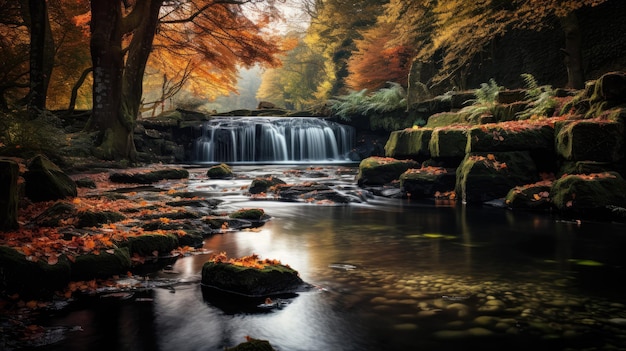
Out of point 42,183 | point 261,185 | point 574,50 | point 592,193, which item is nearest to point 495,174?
point 592,193

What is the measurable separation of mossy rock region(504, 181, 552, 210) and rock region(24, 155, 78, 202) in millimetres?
8364

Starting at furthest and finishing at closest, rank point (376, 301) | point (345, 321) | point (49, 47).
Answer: point (49, 47) → point (376, 301) → point (345, 321)

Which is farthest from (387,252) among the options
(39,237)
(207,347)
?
(39,237)

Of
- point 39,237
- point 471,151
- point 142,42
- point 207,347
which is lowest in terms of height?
point 207,347

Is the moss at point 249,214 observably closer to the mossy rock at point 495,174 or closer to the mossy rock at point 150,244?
the mossy rock at point 150,244

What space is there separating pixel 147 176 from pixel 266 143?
1109cm

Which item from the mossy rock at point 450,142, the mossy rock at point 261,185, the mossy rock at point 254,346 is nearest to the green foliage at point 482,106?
the mossy rock at point 450,142

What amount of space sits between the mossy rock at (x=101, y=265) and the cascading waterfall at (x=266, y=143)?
18.8m

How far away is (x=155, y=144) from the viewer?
22.0 meters

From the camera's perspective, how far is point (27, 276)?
3.89 metres

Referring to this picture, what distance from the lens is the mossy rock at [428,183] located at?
11.3 m

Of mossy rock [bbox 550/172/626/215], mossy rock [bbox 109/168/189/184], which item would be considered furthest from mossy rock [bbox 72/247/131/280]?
mossy rock [bbox 109/168/189/184]

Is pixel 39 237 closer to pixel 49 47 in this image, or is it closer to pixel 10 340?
pixel 10 340

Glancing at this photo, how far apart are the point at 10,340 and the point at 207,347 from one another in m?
1.33
